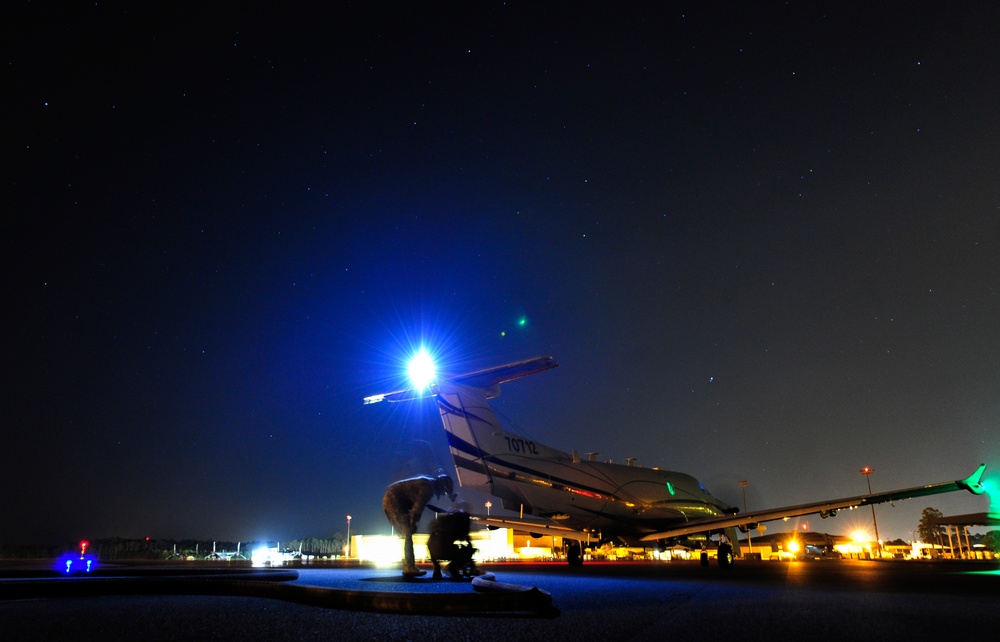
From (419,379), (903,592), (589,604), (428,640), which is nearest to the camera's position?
(428,640)

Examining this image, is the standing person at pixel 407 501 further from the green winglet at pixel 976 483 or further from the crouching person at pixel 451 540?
the green winglet at pixel 976 483

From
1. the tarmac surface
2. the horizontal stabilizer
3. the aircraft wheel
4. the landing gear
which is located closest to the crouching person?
the tarmac surface

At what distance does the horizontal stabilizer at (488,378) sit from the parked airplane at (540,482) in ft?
0.14

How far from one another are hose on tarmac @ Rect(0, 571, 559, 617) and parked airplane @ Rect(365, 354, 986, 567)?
1349cm

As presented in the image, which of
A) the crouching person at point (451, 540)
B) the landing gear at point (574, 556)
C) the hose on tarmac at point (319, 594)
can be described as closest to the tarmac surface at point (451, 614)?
the hose on tarmac at point (319, 594)

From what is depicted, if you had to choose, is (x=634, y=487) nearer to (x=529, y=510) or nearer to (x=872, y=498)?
(x=529, y=510)

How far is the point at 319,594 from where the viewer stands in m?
7.94

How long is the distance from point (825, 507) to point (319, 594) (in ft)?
73.4

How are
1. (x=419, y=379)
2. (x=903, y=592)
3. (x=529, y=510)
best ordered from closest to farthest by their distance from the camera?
(x=903, y=592)
(x=419, y=379)
(x=529, y=510)

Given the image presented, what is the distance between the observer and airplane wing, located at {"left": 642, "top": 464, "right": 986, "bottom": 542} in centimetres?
1865

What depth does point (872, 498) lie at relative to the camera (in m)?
21.9

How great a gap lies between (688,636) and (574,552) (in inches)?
914

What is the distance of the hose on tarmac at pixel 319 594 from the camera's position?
6.60 m

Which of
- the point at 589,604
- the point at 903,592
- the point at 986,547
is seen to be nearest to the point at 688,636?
the point at 589,604
